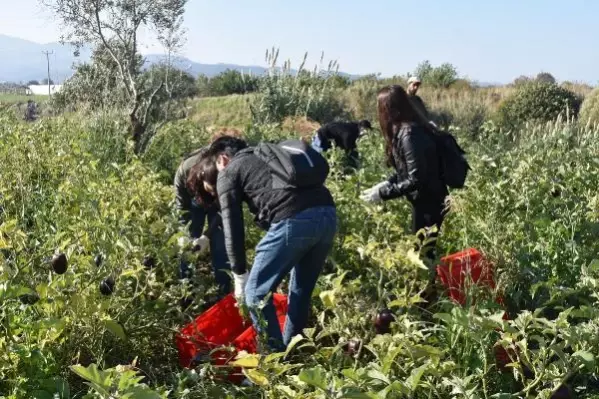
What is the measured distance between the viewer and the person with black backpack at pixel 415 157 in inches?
130

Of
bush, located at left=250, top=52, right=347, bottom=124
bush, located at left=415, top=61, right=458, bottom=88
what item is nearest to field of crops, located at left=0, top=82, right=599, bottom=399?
bush, located at left=250, top=52, right=347, bottom=124

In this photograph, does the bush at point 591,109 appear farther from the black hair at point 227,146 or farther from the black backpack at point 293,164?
the black backpack at point 293,164

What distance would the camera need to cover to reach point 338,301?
2352mm

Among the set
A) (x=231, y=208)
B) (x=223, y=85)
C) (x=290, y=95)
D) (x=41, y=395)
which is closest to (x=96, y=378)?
(x=41, y=395)

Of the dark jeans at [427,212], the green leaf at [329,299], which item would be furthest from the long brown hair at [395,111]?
the green leaf at [329,299]

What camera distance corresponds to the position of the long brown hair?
333cm

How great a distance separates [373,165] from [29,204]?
2.79 meters

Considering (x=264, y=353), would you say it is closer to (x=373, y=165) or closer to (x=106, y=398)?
(x=106, y=398)

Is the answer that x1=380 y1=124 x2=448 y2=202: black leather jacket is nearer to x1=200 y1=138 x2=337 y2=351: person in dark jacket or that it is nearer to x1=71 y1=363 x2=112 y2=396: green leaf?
x1=200 y1=138 x2=337 y2=351: person in dark jacket

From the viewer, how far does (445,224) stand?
4.42 metres

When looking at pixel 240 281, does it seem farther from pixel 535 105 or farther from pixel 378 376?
pixel 535 105

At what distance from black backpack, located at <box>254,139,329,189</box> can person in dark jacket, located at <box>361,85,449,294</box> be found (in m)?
0.81

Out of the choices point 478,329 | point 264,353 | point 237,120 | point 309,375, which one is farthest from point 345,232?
point 237,120

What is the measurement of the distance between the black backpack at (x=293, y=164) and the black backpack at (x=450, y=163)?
3.34 ft
